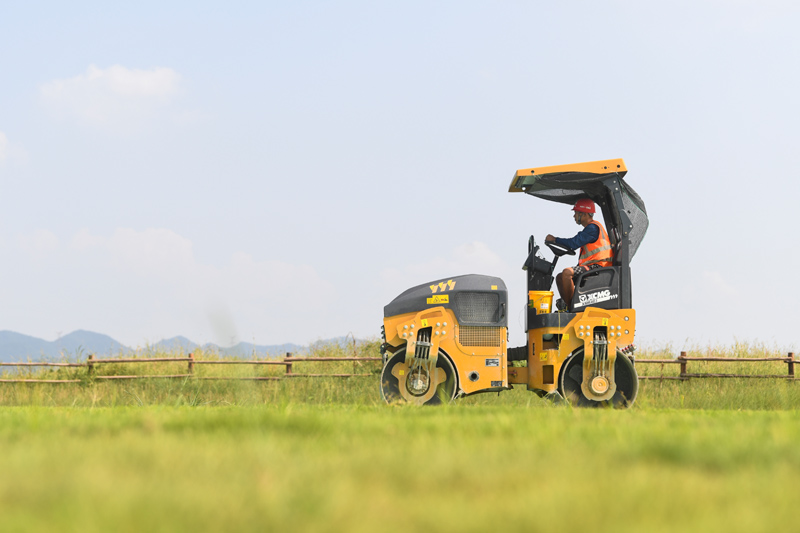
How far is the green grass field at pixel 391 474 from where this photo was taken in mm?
2170

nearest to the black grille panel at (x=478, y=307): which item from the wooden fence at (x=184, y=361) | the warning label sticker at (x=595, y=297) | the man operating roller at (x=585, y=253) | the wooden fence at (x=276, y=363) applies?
the man operating roller at (x=585, y=253)

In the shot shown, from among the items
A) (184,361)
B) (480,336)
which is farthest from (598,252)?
(184,361)

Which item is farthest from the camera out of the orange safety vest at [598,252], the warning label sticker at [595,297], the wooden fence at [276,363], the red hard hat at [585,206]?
the wooden fence at [276,363]

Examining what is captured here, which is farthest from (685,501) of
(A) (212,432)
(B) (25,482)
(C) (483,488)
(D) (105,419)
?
(D) (105,419)

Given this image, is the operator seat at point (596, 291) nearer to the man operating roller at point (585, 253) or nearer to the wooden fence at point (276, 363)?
the man operating roller at point (585, 253)

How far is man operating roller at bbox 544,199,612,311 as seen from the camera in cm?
983

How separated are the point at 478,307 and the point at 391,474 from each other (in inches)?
264

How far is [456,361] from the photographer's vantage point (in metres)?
9.34

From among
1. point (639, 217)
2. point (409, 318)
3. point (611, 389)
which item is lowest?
point (611, 389)

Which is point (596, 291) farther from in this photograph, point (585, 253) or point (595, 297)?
point (585, 253)

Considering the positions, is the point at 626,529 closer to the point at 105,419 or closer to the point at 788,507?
the point at 788,507

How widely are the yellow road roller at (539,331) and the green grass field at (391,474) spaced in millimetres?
4528

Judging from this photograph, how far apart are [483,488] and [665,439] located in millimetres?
1520

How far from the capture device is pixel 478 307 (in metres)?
9.45
